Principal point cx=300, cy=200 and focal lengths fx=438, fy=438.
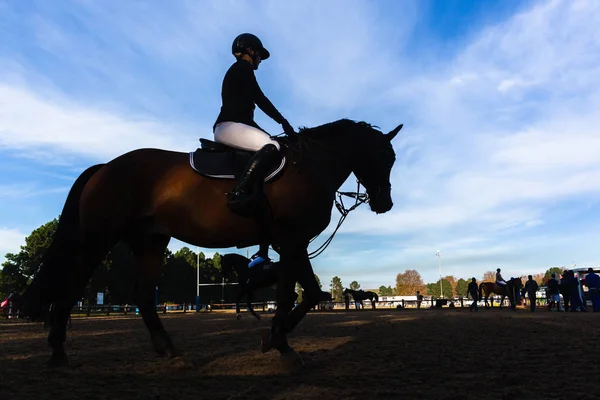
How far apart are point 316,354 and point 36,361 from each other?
141 inches

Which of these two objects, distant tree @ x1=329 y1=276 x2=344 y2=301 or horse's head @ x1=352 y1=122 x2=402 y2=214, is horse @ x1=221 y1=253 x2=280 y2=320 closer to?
horse's head @ x1=352 y1=122 x2=402 y2=214

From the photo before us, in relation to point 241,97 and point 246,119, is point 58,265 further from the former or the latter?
point 241,97

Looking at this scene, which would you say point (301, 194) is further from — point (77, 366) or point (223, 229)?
point (77, 366)

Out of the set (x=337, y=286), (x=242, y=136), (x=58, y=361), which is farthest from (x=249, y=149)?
(x=337, y=286)

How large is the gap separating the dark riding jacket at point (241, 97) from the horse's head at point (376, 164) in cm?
122

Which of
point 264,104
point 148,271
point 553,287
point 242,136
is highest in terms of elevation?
point 264,104

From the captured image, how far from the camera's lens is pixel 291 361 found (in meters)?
4.73

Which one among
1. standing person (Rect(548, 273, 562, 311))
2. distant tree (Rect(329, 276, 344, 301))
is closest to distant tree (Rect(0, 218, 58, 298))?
standing person (Rect(548, 273, 562, 311))

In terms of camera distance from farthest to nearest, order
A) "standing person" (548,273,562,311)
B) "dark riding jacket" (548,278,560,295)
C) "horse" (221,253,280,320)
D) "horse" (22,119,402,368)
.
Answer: "standing person" (548,273,562,311) < "dark riding jacket" (548,278,560,295) < "horse" (221,253,280,320) < "horse" (22,119,402,368)

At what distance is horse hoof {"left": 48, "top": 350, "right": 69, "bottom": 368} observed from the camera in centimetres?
497

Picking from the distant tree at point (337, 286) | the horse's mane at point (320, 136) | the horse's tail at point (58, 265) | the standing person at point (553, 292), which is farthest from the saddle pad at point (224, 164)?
the distant tree at point (337, 286)

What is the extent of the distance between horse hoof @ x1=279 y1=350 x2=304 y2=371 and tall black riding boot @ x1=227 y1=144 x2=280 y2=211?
5.60 feet

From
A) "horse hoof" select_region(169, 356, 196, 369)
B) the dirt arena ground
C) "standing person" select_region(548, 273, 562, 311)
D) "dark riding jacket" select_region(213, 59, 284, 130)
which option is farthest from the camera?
"standing person" select_region(548, 273, 562, 311)

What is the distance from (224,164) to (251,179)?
58cm
